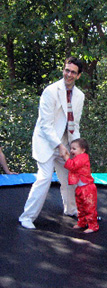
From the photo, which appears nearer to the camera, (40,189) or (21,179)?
(40,189)

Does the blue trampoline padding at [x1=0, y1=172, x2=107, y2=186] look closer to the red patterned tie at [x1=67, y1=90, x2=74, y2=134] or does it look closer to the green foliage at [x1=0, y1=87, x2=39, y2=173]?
the green foliage at [x1=0, y1=87, x2=39, y2=173]

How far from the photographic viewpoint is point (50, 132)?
3.14m

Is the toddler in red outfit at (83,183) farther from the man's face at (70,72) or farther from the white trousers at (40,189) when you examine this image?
the man's face at (70,72)

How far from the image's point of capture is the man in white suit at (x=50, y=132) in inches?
124

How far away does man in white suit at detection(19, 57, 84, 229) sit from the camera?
3156 millimetres

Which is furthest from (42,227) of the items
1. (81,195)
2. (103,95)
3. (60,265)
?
(103,95)

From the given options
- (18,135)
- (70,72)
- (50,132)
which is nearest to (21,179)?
(18,135)

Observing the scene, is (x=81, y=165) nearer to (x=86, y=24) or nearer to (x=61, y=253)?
(x=61, y=253)

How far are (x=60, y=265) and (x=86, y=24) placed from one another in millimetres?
5281

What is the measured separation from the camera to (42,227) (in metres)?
3.30

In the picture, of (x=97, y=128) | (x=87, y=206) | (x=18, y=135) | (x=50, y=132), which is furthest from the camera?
(x=97, y=128)

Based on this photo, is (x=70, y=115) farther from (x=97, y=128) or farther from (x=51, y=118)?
(x=97, y=128)

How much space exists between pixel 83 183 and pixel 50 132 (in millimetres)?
440

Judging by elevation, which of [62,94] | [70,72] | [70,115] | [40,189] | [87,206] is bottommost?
[87,206]
